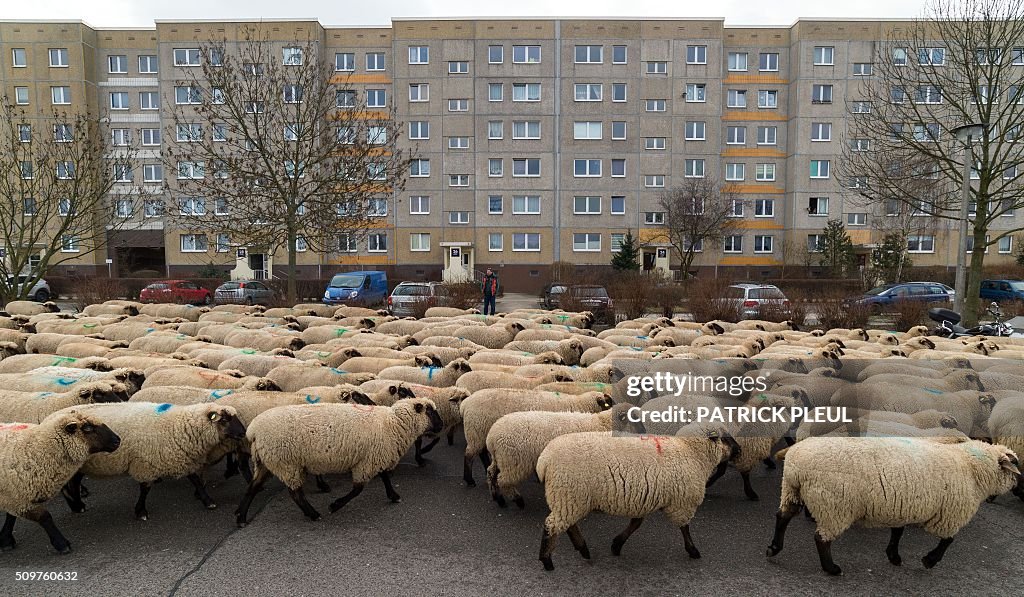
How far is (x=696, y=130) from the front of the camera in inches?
1663

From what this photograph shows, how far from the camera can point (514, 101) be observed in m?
41.9

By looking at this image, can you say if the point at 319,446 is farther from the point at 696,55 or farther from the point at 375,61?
the point at 696,55

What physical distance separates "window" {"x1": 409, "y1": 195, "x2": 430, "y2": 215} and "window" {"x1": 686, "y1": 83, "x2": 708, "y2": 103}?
21.5 metres

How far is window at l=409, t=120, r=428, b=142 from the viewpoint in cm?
4197

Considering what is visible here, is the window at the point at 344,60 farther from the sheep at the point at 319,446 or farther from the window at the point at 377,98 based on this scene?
the sheep at the point at 319,446

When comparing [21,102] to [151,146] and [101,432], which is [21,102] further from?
[101,432]

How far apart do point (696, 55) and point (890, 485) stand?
43850 millimetres

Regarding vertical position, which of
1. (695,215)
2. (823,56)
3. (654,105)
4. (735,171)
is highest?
(823,56)

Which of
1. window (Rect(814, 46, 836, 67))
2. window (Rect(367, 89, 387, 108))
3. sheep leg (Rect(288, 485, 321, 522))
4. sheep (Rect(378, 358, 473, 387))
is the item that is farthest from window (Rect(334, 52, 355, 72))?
sheep leg (Rect(288, 485, 321, 522))

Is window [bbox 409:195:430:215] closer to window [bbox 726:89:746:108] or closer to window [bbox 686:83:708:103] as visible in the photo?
window [bbox 686:83:708:103]

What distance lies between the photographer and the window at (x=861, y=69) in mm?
40938

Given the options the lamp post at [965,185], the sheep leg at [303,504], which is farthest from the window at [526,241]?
the sheep leg at [303,504]

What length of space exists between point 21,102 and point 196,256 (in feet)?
59.1

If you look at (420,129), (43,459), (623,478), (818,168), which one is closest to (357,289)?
(43,459)
